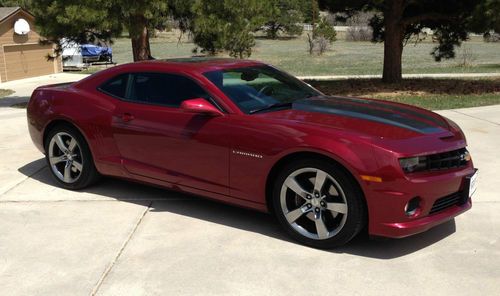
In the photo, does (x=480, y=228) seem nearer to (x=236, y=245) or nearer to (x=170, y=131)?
(x=236, y=245)

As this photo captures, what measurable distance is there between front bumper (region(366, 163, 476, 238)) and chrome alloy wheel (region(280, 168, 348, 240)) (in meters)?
0.25

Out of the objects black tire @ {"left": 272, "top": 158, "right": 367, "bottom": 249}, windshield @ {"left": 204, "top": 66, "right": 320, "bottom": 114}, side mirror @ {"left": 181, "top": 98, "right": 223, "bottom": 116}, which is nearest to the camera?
black tire @ {"left": 272, "top": 158, "right": 367, "bottom": 249}

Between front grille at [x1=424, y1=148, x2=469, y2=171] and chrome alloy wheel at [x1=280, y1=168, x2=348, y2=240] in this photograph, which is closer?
front grille at [x1=424, y1=148, x2=469, y2=171]

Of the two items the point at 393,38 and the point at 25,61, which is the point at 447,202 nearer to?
the point at 393,38

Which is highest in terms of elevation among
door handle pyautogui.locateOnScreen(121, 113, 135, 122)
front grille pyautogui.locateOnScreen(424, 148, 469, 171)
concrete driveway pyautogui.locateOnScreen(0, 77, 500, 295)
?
door handle pyautogui.locateOnScreen(121, 113, 135, 122)

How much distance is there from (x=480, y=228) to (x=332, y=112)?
162 centimetres

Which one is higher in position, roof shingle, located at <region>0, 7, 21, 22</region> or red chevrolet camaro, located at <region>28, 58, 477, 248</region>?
roof shingle, located at <region>0, 7, 21, 22</region>

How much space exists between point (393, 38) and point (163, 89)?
1208 cm

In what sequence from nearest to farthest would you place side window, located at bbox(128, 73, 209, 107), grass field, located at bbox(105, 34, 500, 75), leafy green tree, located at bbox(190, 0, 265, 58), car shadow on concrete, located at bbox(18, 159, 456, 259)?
car shadow on concrete, located at bbox(18, 159, 456, 259), side window, located at bbox(128, 73, 209, 107), leafy green tree, located at bbox(190, 0, 265, 58), grass field, located at bbox(105, 34, 500, 75)

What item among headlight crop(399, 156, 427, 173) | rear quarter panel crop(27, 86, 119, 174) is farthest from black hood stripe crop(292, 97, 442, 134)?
rear quarter panel crop(27, 86, 119, 174)

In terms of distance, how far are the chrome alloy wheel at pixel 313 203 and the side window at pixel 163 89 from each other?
1.19 m

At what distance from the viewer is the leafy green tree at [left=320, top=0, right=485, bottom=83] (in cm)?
1492

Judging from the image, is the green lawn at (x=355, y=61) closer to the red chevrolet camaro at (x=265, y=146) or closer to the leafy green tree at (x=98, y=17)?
the leafy green tree at (x=98, y=17)

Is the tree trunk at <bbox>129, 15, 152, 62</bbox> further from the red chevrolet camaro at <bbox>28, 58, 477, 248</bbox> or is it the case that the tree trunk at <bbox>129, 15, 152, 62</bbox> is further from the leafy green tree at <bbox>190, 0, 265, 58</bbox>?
the red chevrolet camaro at <bbox>28, 58, 477, 248</bbox>
